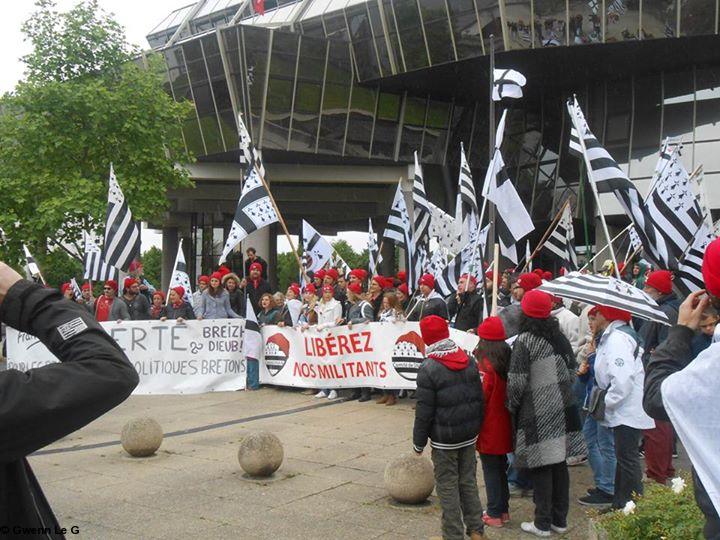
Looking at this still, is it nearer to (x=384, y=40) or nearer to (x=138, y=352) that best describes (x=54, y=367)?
(x=138, y=352)

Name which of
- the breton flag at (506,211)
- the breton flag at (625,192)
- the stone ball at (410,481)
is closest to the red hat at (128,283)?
the breton flag at (506,211)

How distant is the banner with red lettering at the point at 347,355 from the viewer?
10680 mm

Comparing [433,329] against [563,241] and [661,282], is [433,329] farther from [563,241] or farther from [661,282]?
[563,241]

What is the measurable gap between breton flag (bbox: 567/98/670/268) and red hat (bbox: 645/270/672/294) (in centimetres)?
10

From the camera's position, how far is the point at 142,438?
7840 mm

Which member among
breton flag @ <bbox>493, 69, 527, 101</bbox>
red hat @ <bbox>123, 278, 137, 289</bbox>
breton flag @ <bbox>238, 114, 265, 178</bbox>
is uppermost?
breton flag @ <bbox>493, 69, 527, 101</bbox>

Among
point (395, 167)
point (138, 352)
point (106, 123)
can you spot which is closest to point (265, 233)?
point (395, 167)

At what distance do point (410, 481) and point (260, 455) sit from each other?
60.0 inches

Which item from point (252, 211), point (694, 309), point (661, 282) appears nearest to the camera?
point (694, 309)

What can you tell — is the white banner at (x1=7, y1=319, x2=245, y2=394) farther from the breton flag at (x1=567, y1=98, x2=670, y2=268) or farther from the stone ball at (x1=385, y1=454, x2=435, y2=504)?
the stone ball at (x1=385, y1=454, x2=435, y2=504)

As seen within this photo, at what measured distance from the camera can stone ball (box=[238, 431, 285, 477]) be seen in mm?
6910

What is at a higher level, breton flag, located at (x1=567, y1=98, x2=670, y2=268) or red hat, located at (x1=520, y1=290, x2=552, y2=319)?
breton flag, located at (x1=567, y1=98, x2=670, y2=268)

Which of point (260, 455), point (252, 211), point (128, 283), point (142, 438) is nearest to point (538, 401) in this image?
point (260, 455)

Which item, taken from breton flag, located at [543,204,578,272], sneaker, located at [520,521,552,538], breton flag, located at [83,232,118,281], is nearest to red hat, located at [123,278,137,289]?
breton flag, located at [83,232,118,281]
